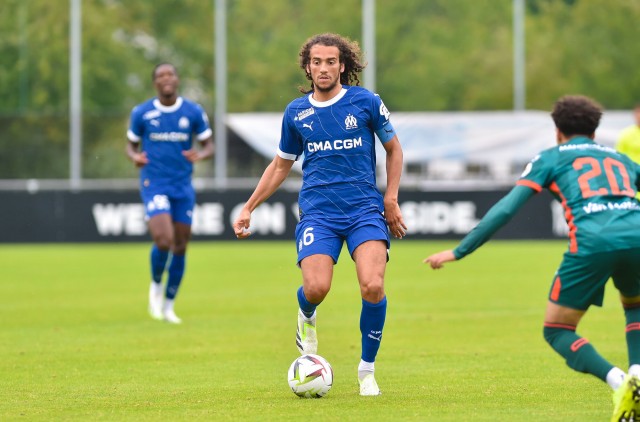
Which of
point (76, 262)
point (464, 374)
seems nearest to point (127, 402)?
point (464, 374)

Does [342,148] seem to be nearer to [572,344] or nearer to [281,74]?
[572,344]

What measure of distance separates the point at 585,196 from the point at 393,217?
186 cm

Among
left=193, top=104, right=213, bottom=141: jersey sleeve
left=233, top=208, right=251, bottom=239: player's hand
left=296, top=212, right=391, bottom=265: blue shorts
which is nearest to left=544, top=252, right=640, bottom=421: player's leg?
left=296, top=212, right=391, bottom=265: blue shorts

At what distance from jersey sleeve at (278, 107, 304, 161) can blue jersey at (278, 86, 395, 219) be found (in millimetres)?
67

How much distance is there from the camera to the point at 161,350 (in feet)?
35.7

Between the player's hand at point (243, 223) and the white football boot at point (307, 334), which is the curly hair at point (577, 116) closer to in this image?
the player's hand at point (243, 223)

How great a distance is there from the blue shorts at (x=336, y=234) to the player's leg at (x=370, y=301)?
0.07 m

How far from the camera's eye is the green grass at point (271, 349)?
776cm

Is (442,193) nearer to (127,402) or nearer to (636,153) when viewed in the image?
(636,153)

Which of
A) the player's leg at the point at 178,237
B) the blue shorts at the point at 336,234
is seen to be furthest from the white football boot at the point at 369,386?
the player's leg at the point at 178,237

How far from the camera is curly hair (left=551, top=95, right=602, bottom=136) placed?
714cm

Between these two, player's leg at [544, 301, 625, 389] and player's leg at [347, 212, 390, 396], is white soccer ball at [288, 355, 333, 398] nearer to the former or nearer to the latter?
player's leg at [347, 212, 390, 396]

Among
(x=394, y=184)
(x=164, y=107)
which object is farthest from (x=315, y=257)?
(x=164, y=107)

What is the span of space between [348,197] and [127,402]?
193cm
